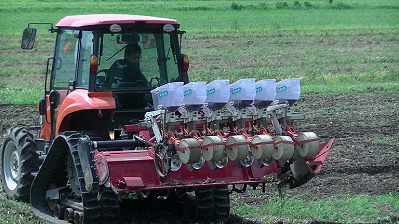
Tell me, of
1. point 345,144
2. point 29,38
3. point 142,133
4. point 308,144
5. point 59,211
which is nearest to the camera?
point 308,144

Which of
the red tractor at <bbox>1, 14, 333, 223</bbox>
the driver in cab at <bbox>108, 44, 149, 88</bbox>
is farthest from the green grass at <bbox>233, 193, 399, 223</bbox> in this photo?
the driver in cab at <bbox>108, 44, 149, 88</bbox>

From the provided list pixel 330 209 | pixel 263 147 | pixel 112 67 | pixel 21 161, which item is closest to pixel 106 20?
pixel 112 67

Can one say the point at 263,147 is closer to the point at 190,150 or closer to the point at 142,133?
the point at 190,150

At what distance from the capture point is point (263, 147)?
23.7ft

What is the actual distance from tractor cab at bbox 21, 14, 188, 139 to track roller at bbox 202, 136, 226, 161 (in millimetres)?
1346

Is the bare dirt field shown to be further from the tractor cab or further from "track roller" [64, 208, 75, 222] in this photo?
the tractor cab

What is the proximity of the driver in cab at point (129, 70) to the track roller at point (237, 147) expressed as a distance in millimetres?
1833

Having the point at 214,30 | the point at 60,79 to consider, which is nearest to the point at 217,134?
the point at 60,79

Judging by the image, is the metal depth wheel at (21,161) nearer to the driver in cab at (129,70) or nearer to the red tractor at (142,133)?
the red tractor at (142,133)

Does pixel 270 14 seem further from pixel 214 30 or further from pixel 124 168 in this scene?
pixel 124 168

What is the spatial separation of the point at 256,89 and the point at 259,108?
21 centimetres

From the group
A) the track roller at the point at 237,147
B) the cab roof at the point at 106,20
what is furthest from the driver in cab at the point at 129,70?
the track roller at the point at 237,147

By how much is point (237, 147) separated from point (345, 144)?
620cm

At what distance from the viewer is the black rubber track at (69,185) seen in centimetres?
766
